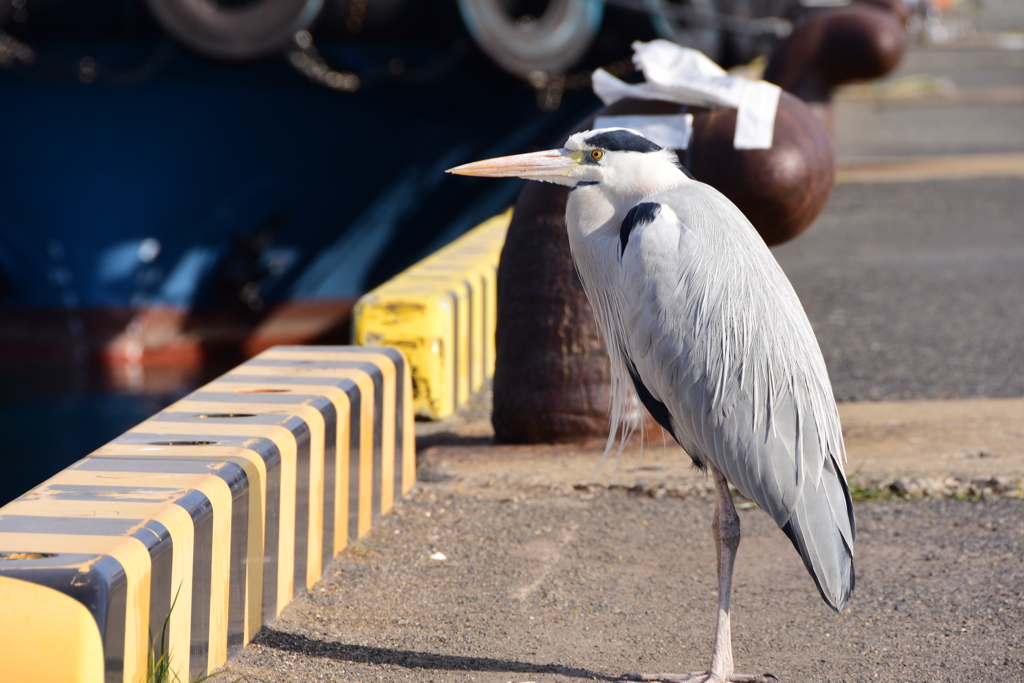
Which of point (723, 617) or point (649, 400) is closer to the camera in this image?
point (723, 617)

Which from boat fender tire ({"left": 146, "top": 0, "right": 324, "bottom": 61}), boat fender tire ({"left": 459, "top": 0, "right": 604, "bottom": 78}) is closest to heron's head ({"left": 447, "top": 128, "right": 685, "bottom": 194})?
boat fender tire ({"left": 146, "top": 0, "right": 324, "bottom": 61})

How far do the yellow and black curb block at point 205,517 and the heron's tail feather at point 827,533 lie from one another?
134cm

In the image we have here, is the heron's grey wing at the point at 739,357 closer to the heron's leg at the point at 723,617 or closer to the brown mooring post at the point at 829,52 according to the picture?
the heron's leg at the point at 723,617

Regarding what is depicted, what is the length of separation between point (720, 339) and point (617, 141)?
1.81 feet

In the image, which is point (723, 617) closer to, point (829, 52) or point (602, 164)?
point (602, 164)

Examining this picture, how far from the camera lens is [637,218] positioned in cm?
274

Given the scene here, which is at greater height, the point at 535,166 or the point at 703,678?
the point at 535,166

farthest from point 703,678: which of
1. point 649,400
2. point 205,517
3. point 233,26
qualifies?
point 233,26

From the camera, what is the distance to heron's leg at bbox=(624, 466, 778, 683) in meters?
2.66

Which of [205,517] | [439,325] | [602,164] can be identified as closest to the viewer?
[205,517]

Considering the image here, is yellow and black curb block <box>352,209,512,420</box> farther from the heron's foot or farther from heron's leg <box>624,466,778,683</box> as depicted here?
the heron's foot

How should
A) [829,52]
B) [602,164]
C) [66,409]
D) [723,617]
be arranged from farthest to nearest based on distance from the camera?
1. [829,52]
2. [66,409]
3. [602,164]
4. [723,617]

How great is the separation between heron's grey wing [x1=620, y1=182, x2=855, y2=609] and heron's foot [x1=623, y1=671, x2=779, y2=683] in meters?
0.38

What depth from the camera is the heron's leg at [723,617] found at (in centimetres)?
266
